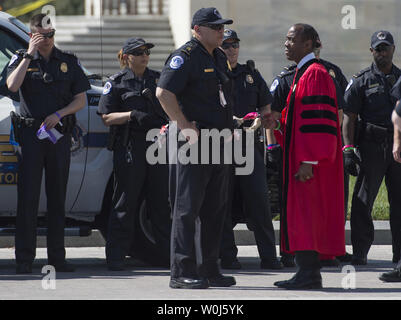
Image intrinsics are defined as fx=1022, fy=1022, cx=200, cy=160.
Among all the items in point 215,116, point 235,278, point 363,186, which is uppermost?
point 215,116

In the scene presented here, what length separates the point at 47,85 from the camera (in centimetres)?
823

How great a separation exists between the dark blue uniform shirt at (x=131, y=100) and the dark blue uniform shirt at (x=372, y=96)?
67.8 inches

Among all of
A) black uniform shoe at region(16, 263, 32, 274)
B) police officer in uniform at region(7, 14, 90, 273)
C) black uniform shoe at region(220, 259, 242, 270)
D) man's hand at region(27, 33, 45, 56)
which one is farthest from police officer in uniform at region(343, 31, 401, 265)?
black uniform shoe at region(16, 263, 32, 274)

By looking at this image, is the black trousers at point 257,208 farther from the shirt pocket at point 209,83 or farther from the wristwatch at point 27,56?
the wristwatch at point 27,56

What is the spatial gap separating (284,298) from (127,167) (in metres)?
2.18

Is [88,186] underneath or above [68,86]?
underneath

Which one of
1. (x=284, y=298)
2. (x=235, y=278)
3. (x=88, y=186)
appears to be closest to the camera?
(x=284, y=298)

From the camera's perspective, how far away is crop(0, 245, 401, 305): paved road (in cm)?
697

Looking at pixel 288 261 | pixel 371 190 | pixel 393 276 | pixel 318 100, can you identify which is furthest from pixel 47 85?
pixel 393 276

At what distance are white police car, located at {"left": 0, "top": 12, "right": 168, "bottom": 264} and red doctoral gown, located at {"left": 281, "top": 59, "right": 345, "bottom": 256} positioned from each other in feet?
6.52

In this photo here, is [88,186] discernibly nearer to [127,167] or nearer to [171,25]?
[127,167]

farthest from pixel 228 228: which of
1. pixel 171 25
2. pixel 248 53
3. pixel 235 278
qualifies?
pixel 171 25

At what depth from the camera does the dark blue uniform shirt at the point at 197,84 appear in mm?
7176

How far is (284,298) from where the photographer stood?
269 inches
